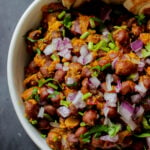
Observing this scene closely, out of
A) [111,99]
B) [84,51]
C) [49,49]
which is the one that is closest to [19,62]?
[49,49]

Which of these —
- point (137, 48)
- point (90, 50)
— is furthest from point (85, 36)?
point (137, 48)

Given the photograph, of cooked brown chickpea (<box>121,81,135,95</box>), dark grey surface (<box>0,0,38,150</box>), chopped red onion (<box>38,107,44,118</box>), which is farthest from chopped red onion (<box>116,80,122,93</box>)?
dark grey surface (<box>0,0,38,150</box>)

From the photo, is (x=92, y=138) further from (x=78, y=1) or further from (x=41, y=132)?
(x=78, y=1)

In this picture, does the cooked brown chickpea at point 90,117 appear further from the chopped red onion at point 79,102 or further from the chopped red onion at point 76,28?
the chopped red onion at point 76,28

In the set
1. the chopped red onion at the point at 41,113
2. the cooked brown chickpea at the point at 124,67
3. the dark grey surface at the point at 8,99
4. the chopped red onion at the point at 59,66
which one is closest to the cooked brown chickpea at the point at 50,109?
the chopped red onion at the point at 41,113

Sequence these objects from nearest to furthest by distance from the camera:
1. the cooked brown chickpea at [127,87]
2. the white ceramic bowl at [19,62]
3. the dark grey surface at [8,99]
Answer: the cooked brown chickpea at [127,87], the white ceramic bowl at [19,62], the dark grey surface at [8,99]

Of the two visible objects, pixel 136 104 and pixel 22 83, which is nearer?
pixel 136 104

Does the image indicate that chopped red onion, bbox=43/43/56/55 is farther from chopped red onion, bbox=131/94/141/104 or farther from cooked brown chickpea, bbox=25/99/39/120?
chopped red onion, bbox=131/94/141/104
